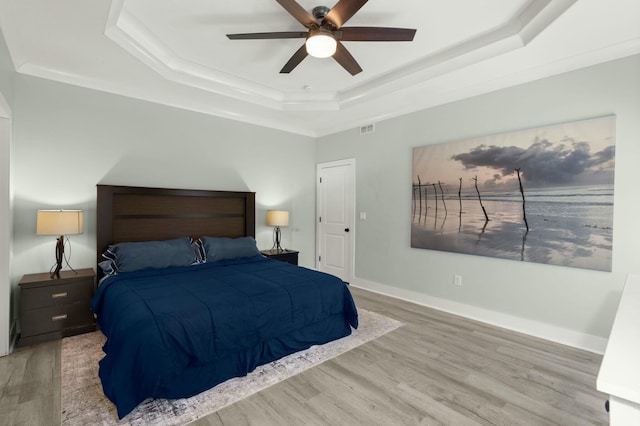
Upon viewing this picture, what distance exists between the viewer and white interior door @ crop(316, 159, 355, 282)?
5.19 m

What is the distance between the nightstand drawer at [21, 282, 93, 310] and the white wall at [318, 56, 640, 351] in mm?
3544

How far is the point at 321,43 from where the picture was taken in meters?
2.36

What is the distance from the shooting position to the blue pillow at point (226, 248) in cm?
397

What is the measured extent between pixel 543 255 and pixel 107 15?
173 inches

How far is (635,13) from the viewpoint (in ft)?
7.47

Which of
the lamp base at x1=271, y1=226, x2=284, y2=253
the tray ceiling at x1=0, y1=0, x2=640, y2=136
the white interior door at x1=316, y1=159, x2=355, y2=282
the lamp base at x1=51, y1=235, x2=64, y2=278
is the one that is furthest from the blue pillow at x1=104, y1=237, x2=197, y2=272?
the white interior door at x1=316, y1=159, x2=355, y2=282

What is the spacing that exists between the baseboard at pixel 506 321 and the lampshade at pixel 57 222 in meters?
3.82

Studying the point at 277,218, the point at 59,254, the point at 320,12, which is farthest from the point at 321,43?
the point at 59,254

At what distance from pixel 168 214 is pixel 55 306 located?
1485 mm

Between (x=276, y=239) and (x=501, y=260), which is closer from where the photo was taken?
(x=501, y=260)

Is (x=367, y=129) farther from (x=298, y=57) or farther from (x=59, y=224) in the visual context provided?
(x=59, y=224)

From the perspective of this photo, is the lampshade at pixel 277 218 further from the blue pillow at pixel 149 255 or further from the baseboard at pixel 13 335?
the baseboard at pixel 13 335

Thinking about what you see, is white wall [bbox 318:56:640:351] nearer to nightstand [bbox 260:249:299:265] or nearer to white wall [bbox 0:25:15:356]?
nightstand [bbox 260:249:299:265]

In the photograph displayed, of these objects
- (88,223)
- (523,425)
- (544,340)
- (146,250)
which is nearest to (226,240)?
(146,250)
